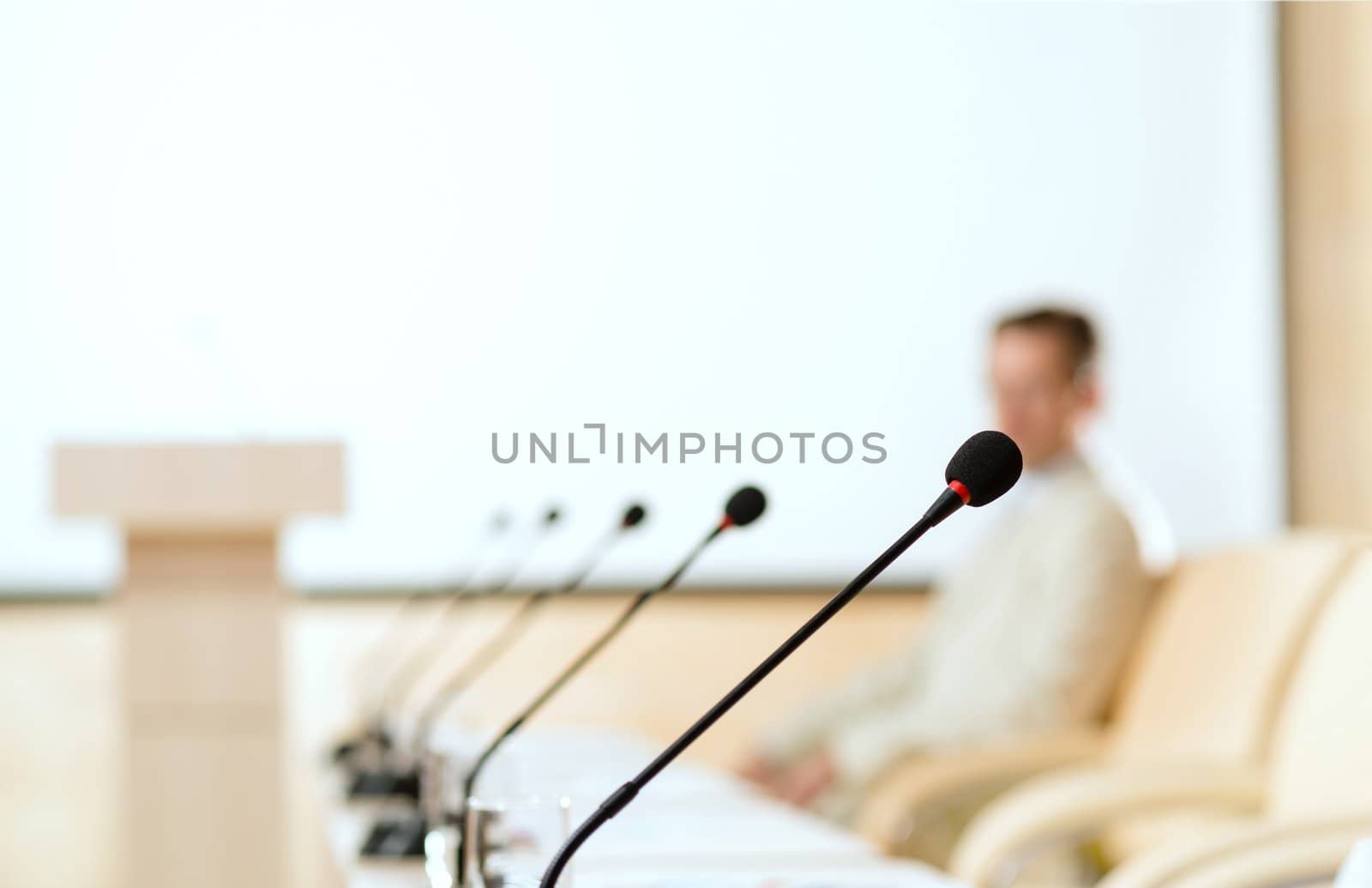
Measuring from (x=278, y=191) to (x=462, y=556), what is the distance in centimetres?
164

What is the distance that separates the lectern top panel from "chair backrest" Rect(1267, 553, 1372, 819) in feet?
3.55

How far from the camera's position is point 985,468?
3.43 feet

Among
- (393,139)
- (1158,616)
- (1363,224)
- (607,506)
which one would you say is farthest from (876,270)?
(1363,224)

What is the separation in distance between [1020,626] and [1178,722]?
0.40m

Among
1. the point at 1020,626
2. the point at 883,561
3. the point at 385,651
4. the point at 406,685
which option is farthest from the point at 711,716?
the point at 385,651

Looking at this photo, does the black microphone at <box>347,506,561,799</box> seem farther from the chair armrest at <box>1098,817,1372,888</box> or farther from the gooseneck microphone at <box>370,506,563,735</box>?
the chair armrest at <box>1098,817,1372,888</box>

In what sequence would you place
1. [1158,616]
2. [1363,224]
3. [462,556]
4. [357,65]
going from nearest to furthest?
[357,65] → [1158,616] → [462,556] → [1363,224]

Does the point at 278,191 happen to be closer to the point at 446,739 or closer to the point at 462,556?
the point at 446,739

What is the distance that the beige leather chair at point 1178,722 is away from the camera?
85.8 inches

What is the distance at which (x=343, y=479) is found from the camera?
1.85 m

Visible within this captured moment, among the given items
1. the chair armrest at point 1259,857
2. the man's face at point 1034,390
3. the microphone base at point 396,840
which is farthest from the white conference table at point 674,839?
the man's face at point 1034,390

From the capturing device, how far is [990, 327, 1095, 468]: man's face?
9.24ft

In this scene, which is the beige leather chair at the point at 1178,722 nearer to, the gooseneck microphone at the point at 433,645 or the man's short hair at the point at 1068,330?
the man's short hair at the point at 1068,330

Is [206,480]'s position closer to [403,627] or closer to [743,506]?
[743,506]
